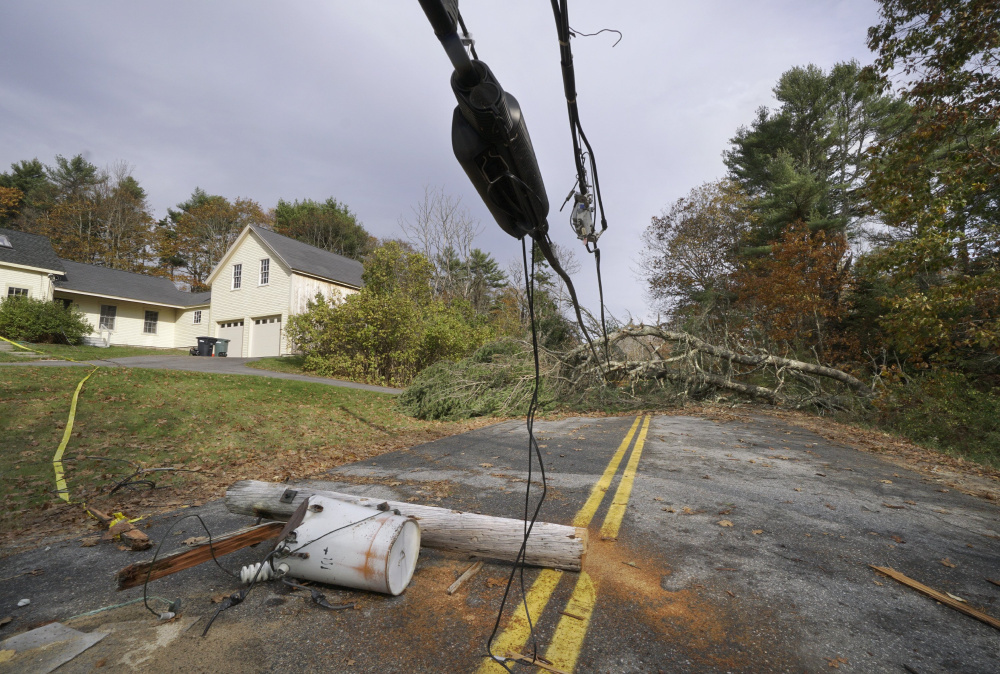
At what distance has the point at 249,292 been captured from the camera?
25641 millimetres

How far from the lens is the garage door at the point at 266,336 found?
24125 mm

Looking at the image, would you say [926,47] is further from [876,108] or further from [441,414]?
[876,108]

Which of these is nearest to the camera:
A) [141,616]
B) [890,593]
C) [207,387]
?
[141,616]

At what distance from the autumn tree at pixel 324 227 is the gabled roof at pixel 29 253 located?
22.5 m

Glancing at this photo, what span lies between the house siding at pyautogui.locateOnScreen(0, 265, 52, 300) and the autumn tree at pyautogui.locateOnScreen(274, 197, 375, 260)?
80.0 ft

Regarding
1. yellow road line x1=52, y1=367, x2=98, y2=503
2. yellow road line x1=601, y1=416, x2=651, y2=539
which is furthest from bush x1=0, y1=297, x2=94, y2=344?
yellow road line x1=601, y1=416, x2=651, y2=539

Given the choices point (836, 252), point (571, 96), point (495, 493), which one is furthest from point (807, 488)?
point (836, 252)

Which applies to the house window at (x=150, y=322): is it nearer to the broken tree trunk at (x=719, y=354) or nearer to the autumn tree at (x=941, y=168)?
the broken tree trunk at (x=719, y=354)

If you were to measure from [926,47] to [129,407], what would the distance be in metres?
16.1

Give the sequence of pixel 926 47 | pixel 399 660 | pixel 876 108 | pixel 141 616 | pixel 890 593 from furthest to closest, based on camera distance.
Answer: pixel 876 108
pixel 926 47
pixel 890 593
pixel 141 616
pixel 399 660

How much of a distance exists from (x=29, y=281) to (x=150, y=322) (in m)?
6.26

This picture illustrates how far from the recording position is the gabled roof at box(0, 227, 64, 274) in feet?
77.9

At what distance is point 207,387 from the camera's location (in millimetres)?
10711

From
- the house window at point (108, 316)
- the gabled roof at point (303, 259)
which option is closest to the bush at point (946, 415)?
the gabled roof at point (303, 259)
